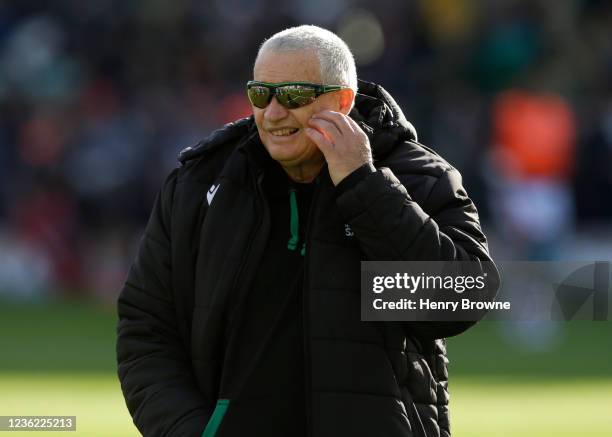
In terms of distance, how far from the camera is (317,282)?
→ 16.0ft

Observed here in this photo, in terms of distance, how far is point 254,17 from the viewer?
70.4ft

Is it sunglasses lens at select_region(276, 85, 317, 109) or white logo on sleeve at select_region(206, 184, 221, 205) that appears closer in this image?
sunglasses lens at select_region(276, 85, 317, 109)

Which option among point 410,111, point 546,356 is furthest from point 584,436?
point 410,111

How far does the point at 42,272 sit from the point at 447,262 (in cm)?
1515

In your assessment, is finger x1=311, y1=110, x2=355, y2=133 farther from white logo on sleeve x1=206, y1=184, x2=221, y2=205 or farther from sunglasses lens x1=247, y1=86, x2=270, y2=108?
white logo on sleeve x1=206, y1=184, x2=221, y2=205

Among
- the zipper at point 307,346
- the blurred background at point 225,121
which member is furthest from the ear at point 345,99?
the blurred background at point 225,121

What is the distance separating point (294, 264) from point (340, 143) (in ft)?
1.58

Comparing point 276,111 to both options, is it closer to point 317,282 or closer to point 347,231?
point 347,231

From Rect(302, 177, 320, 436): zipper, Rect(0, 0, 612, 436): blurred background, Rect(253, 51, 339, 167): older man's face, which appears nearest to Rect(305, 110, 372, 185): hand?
Rect(253, 51, 339, 167): older man's face

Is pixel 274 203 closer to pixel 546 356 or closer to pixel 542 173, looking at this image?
pixel 546 356

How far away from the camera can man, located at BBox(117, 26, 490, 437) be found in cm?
480

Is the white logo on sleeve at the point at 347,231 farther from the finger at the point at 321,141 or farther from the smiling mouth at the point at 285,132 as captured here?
the smiling mouth at the point at 285,132

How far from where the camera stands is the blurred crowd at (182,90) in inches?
727

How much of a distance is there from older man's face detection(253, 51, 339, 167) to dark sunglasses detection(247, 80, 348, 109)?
16mm
